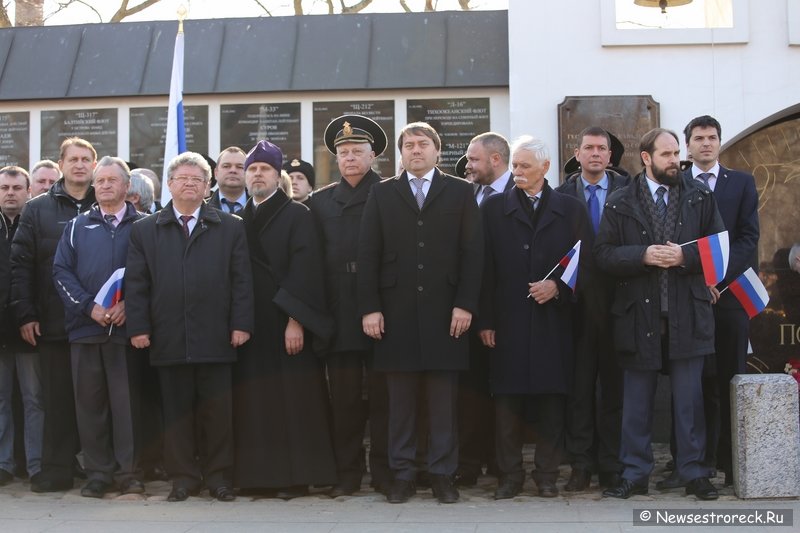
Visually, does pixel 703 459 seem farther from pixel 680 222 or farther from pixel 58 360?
pixel 58 360

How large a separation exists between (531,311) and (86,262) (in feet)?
8.86

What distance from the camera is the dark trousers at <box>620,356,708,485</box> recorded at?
20.6 ft

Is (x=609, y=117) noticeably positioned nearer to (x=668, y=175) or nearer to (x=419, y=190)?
(x=668, y=175)

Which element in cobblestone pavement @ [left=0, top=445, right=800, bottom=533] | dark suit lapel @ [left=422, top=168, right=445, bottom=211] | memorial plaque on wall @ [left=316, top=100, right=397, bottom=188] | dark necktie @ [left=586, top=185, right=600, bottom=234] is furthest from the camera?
memorial plaque on wall @ [left=316, top=100, right=397, bottom=188]

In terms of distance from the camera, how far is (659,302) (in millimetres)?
6289

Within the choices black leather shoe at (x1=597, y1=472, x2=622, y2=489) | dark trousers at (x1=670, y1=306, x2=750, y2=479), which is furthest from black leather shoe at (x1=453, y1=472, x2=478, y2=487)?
dark trousers at (x1=670, y1=306, x2=750, y2=479)

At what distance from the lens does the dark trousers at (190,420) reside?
21.5 ft

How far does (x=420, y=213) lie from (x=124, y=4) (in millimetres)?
15719

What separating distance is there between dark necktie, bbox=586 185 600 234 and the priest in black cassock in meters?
1.80

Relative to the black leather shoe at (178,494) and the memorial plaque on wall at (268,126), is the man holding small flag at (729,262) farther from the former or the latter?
the memorial plaque on wall at (268,126)

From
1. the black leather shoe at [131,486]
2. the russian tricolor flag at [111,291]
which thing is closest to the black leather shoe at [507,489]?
the black leather shoe at [131,486]

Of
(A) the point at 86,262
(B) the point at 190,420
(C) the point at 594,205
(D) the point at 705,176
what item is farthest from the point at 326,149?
(D) the point at 705,176

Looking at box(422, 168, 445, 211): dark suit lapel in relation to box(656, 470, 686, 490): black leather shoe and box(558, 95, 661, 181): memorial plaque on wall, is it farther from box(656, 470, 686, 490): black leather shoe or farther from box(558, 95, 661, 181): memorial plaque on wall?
box(558, 95, 661, 181): memorial plaque on wall

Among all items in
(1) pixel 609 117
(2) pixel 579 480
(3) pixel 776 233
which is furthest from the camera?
(3) pixel 776 233
